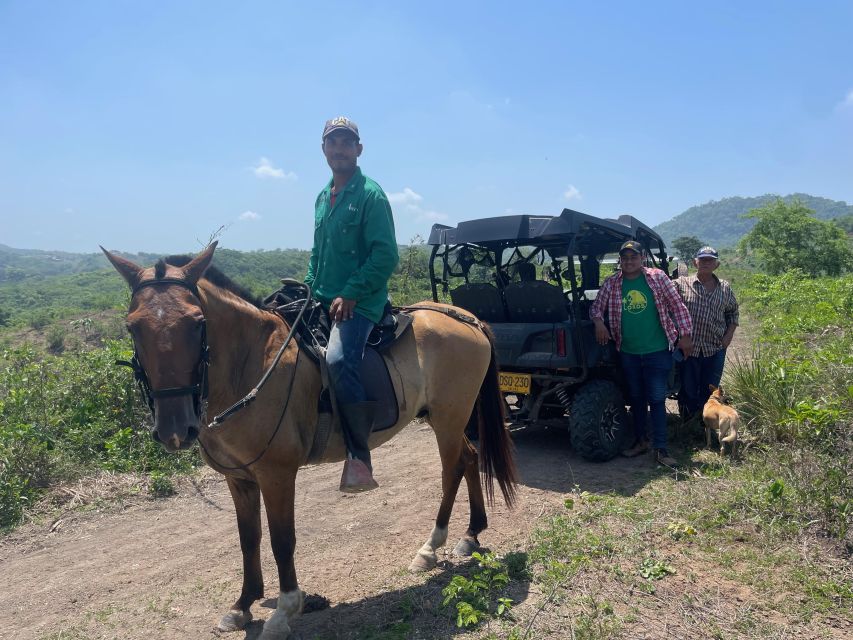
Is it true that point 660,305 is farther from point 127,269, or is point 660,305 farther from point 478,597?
point 127,269

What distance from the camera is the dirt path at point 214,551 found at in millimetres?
3590

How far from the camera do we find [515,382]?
20.6ft

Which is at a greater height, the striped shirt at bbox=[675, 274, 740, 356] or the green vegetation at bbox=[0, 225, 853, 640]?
the striped shirt at bbox=[675, 274, 740, 356]

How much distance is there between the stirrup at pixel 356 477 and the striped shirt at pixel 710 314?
4.29 metres

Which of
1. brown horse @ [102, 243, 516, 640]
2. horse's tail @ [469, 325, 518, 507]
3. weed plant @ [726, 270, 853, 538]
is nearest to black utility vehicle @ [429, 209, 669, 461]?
weed plant @ [726, 270, 853, 538]

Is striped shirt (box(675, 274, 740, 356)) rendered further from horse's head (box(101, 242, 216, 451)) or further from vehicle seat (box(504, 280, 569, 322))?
horse's head (box(101, 242, 216, 451))

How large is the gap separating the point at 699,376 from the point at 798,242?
2192 cm

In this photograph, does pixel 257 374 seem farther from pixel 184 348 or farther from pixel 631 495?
pixel 631 495

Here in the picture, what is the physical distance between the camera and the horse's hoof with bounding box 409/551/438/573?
13.0 ft

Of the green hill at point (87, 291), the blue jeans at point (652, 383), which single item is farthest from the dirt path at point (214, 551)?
the green hill at point (87, 291)

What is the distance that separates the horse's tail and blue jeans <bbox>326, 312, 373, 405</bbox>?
1.40 m

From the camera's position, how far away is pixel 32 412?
6.42 metres

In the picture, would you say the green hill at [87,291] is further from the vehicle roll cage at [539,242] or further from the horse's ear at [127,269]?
the horse's ear at [127,269]

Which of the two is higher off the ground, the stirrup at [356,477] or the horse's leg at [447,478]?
the stirrup at [356,477]
